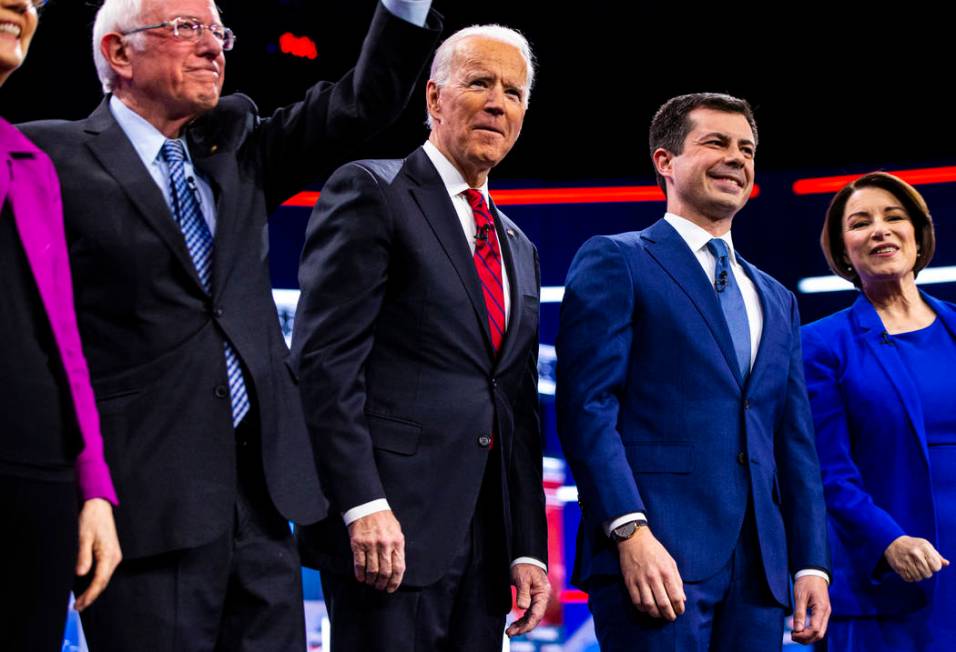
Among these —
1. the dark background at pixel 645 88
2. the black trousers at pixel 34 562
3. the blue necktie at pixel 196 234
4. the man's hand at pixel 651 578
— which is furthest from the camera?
the dark background at pixel 645 88

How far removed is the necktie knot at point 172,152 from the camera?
2047 mm

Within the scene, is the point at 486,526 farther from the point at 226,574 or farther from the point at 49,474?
the point at 49,474

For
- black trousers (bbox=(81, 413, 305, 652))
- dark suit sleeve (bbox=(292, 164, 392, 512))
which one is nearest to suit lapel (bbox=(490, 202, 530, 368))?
dark suit sleeve (bbox=(292, 164, 392, 512))

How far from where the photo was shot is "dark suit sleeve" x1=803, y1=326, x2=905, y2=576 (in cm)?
295

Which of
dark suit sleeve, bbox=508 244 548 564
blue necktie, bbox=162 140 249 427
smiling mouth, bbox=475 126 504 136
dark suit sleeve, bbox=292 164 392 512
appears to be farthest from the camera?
smiling mouth, bbox=475 126 504 136

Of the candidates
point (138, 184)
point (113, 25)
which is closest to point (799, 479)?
point (138, 184)

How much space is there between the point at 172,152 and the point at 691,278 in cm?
113

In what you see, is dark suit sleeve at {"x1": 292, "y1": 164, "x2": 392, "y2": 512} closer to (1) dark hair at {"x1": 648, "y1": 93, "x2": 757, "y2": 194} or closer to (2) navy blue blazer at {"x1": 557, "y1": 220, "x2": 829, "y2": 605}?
(2) navy blue blazer at {"x1": 557, "y1": 220, "x2": 829, "y2": 605}

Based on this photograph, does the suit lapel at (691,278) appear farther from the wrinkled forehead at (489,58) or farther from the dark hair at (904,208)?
the dark hair at (904,208)

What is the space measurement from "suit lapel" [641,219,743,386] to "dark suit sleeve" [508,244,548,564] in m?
0.35

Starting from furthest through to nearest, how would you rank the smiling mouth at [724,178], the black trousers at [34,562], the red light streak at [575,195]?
the red light streak at [575,195] → the smiling mouth at [724,178] → the black trousers at [34,562]

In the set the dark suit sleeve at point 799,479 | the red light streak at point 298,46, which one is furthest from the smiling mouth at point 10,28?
the red light streak at point 298,46

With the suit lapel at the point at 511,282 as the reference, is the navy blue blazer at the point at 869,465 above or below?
below

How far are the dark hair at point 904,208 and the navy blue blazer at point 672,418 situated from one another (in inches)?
31.2
